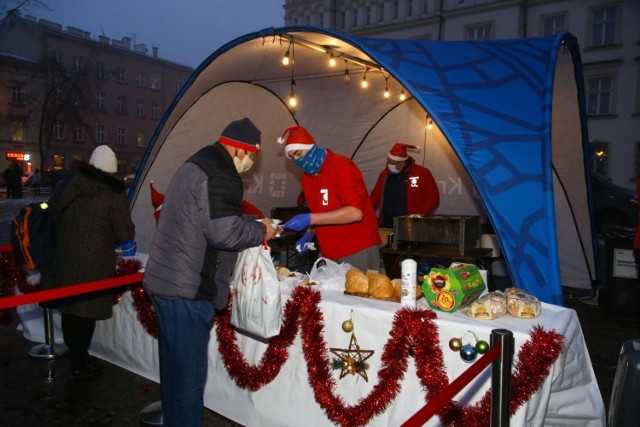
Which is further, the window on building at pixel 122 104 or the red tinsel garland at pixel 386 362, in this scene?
the window on building at pixel 122 104

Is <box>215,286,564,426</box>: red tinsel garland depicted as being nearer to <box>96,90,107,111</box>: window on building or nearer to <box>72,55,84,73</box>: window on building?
<box>96,90,107,111</box>: window on building

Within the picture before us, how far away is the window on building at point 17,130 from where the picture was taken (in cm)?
3488

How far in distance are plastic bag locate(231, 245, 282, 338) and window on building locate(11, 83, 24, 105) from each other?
3923cm

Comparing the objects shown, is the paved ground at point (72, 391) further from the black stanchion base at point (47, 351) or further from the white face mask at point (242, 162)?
the white face mask at point (242, 162)

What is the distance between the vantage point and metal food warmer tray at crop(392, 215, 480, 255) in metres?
4.82

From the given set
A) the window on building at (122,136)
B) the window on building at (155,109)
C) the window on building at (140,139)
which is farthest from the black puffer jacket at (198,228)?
the window on building at (155,109)

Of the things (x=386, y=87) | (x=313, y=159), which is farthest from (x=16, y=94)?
(x=313, y=159)

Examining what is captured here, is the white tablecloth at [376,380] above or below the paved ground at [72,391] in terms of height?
above

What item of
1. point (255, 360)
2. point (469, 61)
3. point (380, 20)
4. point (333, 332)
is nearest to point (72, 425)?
point (255, 360)

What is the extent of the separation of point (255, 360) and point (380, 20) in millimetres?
33040

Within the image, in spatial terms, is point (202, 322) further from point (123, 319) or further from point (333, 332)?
point (123, 319)

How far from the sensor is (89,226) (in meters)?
3.80

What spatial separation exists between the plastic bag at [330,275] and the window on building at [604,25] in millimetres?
24436

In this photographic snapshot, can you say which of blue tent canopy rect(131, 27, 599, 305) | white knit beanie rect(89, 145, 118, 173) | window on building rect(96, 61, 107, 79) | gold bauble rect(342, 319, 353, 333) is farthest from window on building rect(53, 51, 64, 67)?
gold bauble rect(342, 319, 353, 333)
